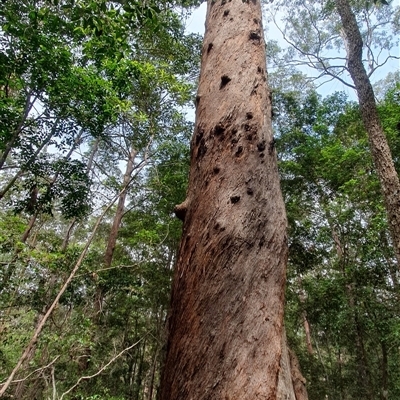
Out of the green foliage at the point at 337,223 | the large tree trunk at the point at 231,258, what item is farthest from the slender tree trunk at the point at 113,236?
the large tree trunk at the point at 231,258

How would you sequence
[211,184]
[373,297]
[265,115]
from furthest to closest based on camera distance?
[373,297] < [265,115] < [211,184]

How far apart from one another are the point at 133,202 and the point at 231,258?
10244 millimetres

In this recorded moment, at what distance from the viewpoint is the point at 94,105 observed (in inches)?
213

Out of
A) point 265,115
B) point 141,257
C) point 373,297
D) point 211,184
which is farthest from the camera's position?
point 141,257

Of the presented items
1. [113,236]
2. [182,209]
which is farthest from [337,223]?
[182,209]

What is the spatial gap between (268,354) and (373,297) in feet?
32.2

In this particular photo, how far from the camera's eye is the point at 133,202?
1087cm

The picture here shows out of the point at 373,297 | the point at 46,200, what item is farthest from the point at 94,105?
the point at 373,297

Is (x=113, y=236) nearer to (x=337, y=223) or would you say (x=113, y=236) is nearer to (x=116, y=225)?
(x=116, y=225)

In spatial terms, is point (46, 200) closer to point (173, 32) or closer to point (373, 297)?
point (173, 32)

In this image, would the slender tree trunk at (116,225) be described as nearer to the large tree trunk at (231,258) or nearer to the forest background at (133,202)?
the forest background at (133,202)

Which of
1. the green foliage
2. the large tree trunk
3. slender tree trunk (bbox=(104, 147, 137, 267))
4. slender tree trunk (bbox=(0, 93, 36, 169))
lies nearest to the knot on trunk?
the large tree trunk

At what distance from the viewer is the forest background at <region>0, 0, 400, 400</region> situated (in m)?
5.12

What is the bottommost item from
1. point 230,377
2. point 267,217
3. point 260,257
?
point 230,377
